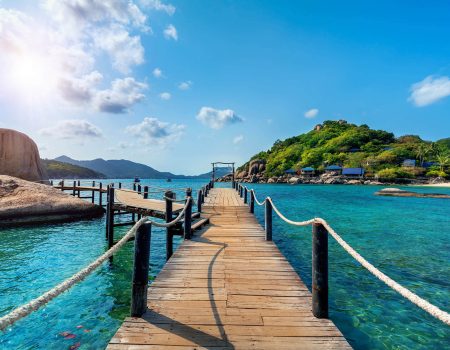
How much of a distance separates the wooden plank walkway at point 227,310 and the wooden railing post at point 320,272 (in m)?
0.16

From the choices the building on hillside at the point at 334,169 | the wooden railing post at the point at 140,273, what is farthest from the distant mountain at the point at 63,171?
the wooden railing post at the point at 140,273

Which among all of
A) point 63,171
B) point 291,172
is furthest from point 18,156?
point 63,171

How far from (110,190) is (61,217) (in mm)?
7812

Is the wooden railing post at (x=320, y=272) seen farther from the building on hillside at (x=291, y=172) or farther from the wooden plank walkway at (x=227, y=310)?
the building on hillside at (x=291, y=172)

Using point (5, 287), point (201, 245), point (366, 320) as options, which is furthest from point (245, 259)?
point (5, 287)

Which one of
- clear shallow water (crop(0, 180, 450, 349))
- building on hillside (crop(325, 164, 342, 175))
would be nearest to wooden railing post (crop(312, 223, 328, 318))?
clear shallow water (crop(0, 180, 450, 349))

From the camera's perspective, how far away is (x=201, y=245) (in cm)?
716

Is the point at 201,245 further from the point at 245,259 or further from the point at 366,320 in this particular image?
the point at 366,320

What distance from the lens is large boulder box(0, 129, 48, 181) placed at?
31.2 meters

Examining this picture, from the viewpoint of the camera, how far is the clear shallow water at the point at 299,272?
5141 mm

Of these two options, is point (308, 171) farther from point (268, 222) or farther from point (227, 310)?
point (227, 310)

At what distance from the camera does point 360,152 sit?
102 m

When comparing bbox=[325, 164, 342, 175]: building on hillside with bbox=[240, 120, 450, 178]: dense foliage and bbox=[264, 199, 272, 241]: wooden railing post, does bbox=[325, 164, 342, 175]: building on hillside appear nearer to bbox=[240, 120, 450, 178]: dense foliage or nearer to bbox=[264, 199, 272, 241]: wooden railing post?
bbox=[240, 120, 450, 178]: dense foliage

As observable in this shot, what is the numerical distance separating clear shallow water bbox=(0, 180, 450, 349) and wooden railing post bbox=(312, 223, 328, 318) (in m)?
2.41
